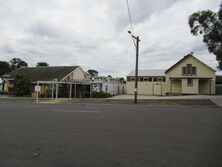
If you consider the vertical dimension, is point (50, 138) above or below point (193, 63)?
below

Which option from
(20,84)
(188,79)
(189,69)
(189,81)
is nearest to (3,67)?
(20,84)

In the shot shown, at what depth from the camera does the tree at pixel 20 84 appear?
94.8ft

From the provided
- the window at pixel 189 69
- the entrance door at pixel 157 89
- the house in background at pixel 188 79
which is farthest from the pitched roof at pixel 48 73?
the window at pixel 189 69

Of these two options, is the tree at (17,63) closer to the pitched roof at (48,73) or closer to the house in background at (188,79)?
the pitched roof at (48,73)

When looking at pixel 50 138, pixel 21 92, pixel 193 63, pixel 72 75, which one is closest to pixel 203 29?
pixel 193 63

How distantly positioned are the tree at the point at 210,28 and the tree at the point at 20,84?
26.2 m

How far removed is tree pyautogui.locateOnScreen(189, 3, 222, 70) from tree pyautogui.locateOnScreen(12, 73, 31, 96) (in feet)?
86.0

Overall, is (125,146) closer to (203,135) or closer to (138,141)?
(138,141)

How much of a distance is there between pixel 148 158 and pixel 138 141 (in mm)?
1306

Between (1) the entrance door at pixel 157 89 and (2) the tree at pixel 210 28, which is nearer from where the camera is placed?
(2) the tree at pixel 210 28

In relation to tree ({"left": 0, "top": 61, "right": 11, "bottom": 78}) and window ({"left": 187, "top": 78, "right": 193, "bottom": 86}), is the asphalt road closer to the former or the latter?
window ({"left": 187, "top": 78, "right": 193, "bottom": 86})

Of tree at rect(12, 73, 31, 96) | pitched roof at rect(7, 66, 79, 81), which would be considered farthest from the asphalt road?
pitched roof at rect(7, 66, 79, 81)

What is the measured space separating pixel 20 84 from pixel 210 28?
94.0ft

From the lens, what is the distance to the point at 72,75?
33719mm
